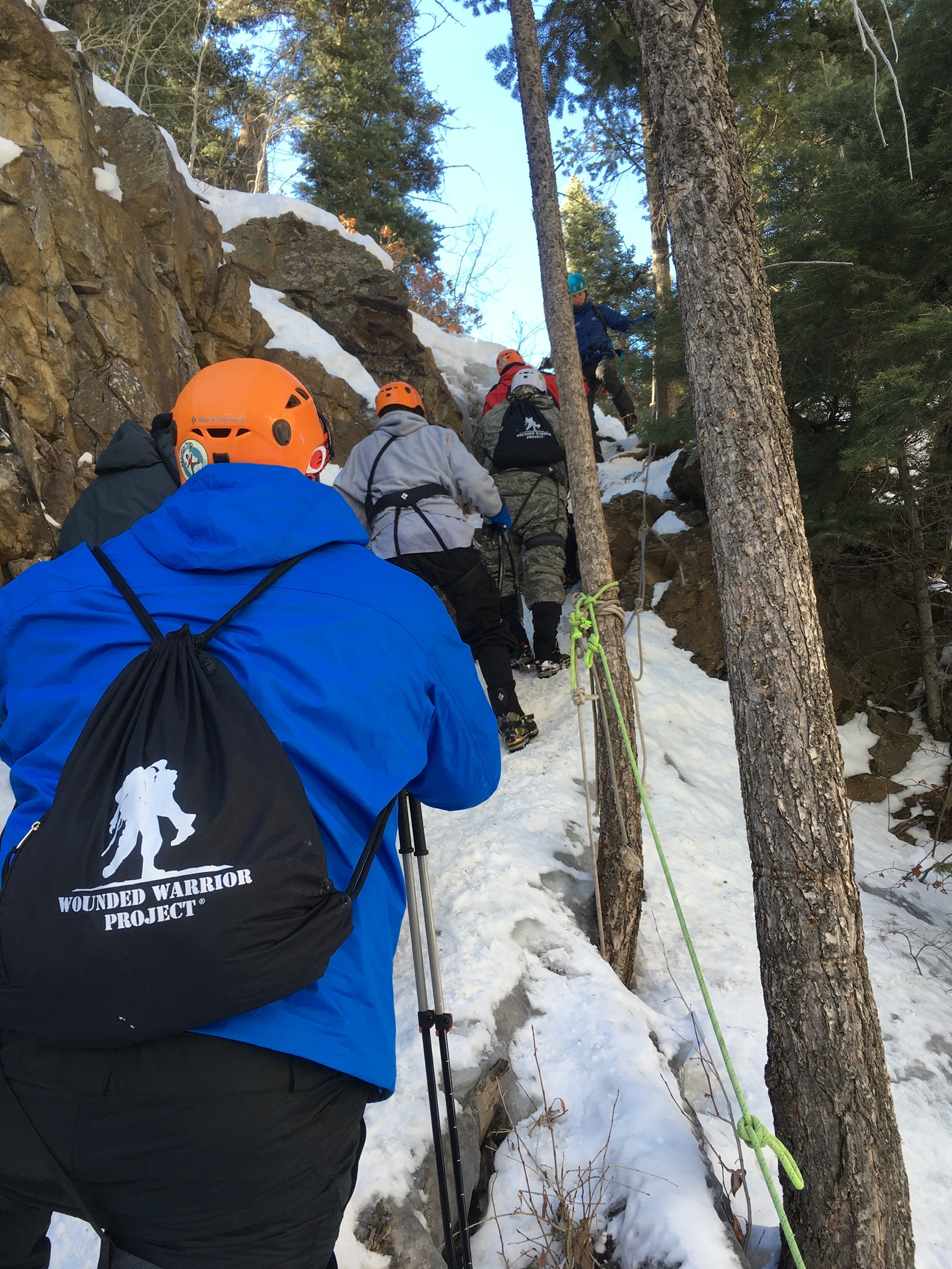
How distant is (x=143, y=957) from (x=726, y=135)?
346cm

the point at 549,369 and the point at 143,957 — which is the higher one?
the point at 549,369

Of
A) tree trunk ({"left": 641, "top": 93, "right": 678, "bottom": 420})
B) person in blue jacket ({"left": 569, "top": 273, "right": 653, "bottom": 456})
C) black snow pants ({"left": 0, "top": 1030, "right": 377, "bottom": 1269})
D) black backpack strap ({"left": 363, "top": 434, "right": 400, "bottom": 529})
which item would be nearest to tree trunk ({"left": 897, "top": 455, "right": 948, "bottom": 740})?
person in blue jacket ({"left": 569, "top": 273, "right": 653, "bottom": 456})

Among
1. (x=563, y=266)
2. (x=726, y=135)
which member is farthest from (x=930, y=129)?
(x=726, y=135)

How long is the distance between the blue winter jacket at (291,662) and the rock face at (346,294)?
9644 millimetres

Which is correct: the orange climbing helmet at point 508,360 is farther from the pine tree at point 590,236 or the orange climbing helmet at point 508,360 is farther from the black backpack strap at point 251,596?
the pine tree at point 590,236

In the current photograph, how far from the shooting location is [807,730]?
9.22 feet

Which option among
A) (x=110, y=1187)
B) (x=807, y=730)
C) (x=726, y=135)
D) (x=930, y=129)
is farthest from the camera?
(x=930, y=129)

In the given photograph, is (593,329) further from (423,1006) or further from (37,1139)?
(37,1139)

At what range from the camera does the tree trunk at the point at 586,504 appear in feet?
14.1

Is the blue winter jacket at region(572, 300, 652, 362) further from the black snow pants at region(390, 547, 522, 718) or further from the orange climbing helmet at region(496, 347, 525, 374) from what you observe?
the black snow pants at region(390, 547, 522, 718)

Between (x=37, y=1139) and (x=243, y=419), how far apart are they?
60.9 inches

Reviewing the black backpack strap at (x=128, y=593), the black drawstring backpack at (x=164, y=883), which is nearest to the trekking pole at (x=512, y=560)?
the black backpack strap at (x=128, y=593)

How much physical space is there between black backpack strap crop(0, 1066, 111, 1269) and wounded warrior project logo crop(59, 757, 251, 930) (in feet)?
1.18

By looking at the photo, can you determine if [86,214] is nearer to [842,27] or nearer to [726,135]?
[726,135]
